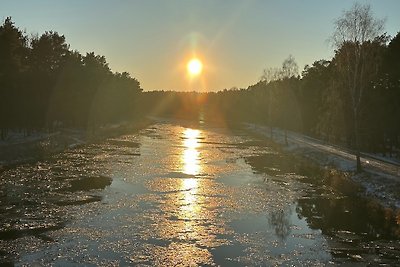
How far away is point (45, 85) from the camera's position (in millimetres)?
72438

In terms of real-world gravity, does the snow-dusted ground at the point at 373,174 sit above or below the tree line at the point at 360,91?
below

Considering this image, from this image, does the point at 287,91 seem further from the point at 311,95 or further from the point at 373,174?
the point at 373,174

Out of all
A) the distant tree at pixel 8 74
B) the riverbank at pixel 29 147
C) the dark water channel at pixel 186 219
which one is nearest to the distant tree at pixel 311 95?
the riverbank at pixel 29 147

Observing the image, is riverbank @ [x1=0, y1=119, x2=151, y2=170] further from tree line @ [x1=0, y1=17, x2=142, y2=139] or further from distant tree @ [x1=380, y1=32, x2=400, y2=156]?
distant tree @ [x1=380, y1=32, x2=400, y2=156]

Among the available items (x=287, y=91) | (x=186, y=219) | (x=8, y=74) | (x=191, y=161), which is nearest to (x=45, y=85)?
(x=8, y=74)

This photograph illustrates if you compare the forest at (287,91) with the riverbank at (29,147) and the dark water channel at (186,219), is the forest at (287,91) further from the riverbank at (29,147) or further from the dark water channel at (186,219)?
the dark water channel at (186,219)

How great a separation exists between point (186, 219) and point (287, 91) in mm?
60054

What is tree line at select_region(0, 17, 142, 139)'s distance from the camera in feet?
196

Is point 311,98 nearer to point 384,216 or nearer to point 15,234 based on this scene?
point 384,216

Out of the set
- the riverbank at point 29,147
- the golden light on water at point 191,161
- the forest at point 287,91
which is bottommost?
the golden light on water at point 191,161

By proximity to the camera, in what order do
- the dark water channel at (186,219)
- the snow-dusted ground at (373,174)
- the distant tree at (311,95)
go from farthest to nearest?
the distant tree at (311,95)
the snow-dusted ground at (373,174)
the dark water channel at (186,219)

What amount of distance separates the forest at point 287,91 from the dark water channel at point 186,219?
31.1 feet

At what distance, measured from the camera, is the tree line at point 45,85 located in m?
59.8

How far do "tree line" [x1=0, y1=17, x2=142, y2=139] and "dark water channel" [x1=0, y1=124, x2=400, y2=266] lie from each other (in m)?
22.4
